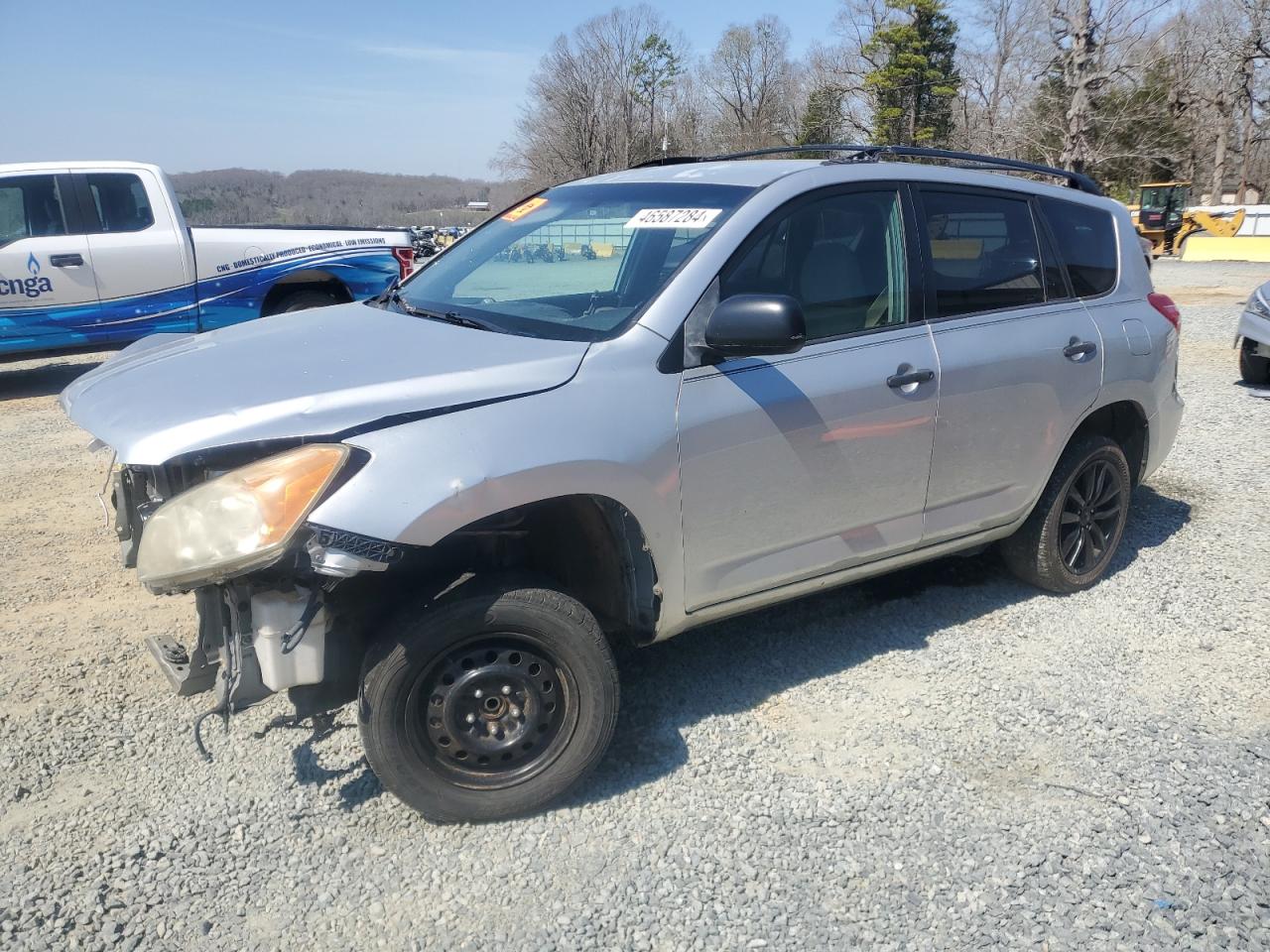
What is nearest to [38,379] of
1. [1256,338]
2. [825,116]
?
[1256,338]

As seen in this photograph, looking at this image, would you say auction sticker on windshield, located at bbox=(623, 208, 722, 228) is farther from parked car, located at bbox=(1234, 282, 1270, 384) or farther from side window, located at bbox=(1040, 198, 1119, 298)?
parked car, located at bbox=(1234, 282, 1270, 384)

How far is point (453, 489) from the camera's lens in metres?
2.62

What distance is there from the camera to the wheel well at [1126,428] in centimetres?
454

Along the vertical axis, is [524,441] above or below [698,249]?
below

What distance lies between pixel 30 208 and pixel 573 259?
786cm

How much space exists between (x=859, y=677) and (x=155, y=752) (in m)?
2.56

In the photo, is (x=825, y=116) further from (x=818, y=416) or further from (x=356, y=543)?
(x=356, y=543)

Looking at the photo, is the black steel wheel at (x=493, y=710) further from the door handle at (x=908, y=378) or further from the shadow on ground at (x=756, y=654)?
the door handle at (x=908, y=378)

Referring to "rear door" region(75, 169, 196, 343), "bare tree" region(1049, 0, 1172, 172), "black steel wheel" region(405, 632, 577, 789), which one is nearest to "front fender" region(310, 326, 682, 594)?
"black steel wheel" region(405, 632, 577, 789)

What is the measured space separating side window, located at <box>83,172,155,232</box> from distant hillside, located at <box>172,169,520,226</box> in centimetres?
49

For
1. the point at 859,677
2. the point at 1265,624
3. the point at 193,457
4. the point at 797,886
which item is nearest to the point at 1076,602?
the point at 1265,624

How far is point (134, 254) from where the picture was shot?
9555mm

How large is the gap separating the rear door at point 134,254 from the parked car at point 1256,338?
1022 centimetres

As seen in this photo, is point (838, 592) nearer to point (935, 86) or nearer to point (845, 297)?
point (845, 297)
